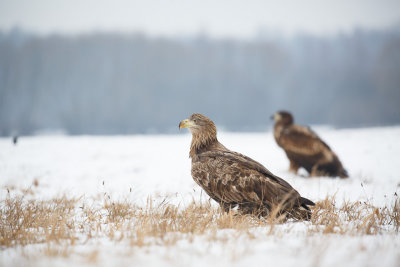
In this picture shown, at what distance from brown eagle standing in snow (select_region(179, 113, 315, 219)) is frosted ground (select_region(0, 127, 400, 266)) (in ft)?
0.97

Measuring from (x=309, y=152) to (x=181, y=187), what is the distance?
4.15m

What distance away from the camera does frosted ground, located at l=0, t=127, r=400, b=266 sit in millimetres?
2348

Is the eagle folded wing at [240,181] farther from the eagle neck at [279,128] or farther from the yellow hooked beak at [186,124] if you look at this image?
the eagle neck at [279,128]

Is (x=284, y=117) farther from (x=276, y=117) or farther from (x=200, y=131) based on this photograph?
(x=200, y=131)

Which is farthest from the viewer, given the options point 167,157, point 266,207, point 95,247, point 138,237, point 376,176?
point 167,157

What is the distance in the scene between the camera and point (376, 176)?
313 inches

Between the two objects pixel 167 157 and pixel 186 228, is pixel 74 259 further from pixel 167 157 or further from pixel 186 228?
pixel 167 157

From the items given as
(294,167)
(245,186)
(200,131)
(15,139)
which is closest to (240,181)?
(245,186)

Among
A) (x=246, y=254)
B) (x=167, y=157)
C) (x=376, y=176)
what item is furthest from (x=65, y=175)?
(x=376, y=176)

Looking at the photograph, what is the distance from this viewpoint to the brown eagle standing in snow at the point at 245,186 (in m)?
3.83

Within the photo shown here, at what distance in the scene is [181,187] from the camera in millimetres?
7082

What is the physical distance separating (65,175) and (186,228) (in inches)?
277

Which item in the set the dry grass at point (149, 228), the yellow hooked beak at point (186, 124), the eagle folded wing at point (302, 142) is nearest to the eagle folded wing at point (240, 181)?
the dry grass at point (149, 228)

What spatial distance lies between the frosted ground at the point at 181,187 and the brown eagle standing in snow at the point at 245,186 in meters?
0.30
